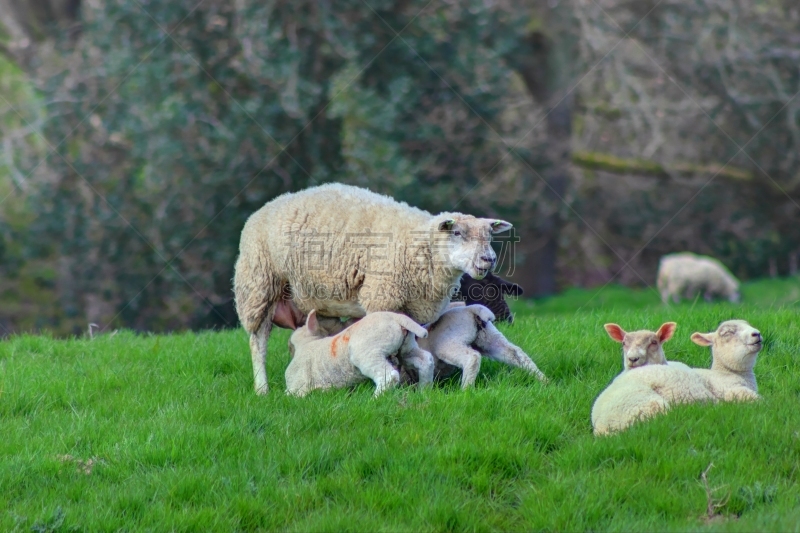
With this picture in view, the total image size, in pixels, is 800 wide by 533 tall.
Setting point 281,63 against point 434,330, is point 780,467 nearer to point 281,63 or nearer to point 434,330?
point 434,330

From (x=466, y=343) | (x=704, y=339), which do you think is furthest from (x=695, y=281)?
(x=704, y=339)

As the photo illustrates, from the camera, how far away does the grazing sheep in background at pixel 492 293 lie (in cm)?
762

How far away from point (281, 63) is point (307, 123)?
36.9 inches

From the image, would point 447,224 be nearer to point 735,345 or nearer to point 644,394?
point 644,394

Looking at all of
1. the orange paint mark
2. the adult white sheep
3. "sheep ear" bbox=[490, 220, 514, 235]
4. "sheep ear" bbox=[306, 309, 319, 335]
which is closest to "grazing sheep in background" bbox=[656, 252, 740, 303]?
"sheep ear" bbox=[490, 220, 514, 235]

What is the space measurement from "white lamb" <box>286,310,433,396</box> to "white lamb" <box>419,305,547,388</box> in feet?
0.67

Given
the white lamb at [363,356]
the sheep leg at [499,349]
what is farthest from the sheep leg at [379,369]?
the sheep leg at [499,349]

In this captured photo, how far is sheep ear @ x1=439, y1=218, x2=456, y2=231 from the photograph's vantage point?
245 inches

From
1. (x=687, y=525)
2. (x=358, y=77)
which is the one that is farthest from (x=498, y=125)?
(x=687, y=525)

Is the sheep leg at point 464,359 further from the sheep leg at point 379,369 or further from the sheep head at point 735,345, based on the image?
the sheep head at point 735,345

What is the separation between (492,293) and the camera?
7723 millimetres

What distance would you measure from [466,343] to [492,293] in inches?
61.1

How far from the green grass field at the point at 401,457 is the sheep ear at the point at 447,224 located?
1005mm

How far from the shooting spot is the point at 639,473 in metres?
4.62
